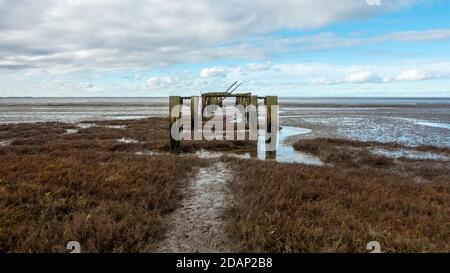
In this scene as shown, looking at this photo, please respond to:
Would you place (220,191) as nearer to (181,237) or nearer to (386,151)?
(181,237)

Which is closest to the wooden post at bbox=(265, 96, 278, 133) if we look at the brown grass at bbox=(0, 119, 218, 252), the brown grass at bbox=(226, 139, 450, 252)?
the brown grass at bbox=(226, 139, 450, 252)

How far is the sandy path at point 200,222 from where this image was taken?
528 cm

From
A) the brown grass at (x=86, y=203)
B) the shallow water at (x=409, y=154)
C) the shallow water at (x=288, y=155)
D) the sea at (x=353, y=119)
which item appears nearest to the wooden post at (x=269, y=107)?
the shallow water at (x=288, y=155)

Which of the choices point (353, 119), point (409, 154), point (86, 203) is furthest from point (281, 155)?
point (353, 119)

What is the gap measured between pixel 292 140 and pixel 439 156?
8.04 m

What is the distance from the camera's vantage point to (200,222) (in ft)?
20.6

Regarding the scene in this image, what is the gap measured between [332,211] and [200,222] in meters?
2.56

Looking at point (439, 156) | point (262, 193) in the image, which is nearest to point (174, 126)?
point (262, 193)

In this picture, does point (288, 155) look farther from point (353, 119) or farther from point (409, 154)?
point (353, 119)

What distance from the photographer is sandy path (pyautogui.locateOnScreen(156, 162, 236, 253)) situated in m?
5.28

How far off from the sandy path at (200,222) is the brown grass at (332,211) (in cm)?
29

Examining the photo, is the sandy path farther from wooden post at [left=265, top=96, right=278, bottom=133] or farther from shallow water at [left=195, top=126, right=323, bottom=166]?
wooden post at [left=265, top=96, right=278, bottom=133]

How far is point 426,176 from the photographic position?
1288 cm

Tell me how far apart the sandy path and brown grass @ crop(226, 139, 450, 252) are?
29 centimetres
